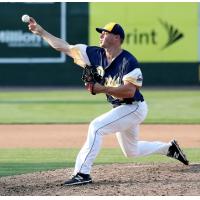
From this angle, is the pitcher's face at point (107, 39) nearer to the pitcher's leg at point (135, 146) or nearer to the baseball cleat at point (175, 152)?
the pitcher's leg at point (135, 146)

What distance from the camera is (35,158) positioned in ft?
31.4

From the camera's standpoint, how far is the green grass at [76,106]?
48.4 ft

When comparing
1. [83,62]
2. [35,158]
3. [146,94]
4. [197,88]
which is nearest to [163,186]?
[83,62]

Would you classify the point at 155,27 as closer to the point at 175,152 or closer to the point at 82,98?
the point at 82,98

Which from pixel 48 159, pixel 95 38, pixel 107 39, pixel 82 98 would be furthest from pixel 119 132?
pixel 95 38

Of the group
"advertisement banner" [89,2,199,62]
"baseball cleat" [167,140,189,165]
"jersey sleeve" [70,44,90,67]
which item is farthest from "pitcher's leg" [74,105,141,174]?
"advertisement banner" [89,2,199,62]

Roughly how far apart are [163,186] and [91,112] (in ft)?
29.5

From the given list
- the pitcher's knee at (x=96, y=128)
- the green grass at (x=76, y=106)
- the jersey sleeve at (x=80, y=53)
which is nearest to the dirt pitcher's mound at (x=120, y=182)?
the pitcher's knee at (x=96, y=128)

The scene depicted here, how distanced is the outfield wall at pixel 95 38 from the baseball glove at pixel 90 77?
51.3 ft

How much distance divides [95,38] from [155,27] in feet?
6.56

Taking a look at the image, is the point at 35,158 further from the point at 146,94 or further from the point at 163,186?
the point at 146,94

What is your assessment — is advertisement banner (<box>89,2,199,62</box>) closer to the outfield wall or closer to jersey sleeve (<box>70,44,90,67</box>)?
the outfield wall

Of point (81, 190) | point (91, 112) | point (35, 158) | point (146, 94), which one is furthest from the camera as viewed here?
point (146, 94)

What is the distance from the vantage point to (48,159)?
31.2 feet
